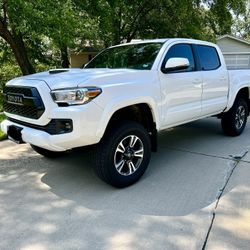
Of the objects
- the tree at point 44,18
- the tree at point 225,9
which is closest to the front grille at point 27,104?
the tree at point 44,18

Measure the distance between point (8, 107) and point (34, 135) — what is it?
3.10ft

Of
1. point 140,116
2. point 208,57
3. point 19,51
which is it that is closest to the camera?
point 140,116

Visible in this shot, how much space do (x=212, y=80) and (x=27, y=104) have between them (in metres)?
3.24

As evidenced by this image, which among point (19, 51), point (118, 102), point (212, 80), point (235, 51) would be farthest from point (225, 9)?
point (118, 102)

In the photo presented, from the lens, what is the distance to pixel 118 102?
3631 mm

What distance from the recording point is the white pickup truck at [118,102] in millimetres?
3429

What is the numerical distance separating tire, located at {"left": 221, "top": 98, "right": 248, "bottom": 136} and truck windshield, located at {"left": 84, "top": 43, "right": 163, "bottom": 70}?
8.07 ft

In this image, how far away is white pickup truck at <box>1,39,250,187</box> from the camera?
3429mm

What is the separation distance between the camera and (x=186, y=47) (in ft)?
16.5

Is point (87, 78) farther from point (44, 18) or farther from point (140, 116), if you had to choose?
point (44, 18)

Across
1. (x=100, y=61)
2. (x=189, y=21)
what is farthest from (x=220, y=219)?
(x=189, y=21)

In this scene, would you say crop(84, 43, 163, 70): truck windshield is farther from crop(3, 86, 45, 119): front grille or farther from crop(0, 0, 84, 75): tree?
crop(3, 86, 45, 119): front grille

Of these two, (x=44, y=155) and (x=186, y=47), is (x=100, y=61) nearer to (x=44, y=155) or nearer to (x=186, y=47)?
(x=186, y=47)

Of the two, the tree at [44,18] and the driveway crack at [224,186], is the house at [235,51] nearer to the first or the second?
the tree at [44,18]
